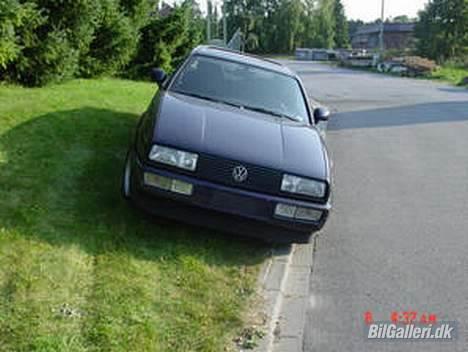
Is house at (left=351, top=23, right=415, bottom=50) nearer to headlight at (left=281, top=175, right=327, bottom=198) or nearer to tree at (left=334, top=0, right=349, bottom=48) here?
tree at (left=334, top=0, right=349, bottom=48)

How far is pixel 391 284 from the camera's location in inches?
169

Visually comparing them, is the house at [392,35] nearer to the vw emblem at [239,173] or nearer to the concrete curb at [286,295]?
the concrete curb at [286,295]

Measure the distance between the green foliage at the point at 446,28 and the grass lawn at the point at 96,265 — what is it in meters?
53.7

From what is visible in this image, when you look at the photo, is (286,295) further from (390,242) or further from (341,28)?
(341,28)

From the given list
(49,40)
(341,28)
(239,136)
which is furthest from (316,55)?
(239,136)

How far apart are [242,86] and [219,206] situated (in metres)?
1.91

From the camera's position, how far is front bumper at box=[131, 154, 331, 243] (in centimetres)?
422

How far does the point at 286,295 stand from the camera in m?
4.06

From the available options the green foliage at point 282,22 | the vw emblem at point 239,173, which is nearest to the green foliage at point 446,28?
the green foliage at point 282,22

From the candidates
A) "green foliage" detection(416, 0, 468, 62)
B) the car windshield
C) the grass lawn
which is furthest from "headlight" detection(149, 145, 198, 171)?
"green foliage" detection(416, 0, 468, 62)

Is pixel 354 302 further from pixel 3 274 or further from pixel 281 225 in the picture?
pixel 3 274

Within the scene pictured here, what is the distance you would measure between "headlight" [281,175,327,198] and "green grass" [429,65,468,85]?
3424cm

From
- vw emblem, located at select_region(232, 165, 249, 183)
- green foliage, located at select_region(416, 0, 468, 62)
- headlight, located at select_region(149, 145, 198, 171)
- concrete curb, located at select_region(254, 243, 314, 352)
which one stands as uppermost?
green foliage, located at select_region(416, 0, 468, 62)

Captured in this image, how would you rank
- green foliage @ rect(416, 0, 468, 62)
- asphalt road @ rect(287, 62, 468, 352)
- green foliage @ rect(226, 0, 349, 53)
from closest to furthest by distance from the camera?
asphalt road @ rect(287, 62, 468, 352), green foliage @ rect(416, 0, 468, 62), green foliage @ rect(226, 0, 349, 53)
